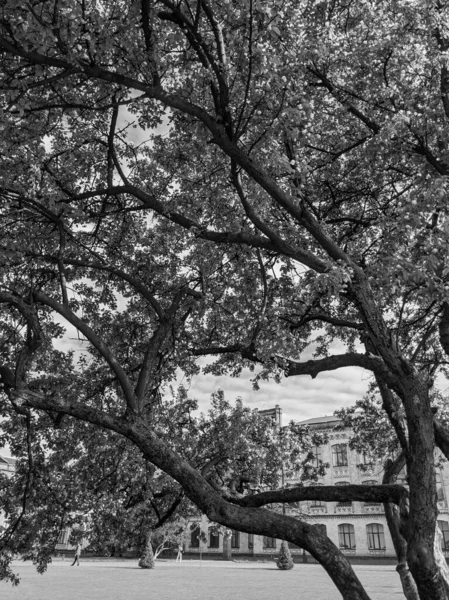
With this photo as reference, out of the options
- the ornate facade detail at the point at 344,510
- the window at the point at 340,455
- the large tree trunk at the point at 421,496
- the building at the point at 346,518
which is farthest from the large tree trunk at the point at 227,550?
the large tree trunk at the point at 421,496

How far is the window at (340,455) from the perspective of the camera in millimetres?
55269

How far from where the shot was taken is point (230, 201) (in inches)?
414

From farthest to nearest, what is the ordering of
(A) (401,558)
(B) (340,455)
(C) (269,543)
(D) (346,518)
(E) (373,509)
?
(C) (269,543), (B) (340,455), (D) (346,518), (E) (373,509), (A) (401,558)

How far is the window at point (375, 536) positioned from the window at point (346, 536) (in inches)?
71.8

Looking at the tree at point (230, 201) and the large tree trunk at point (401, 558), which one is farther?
the large tree trunk at point (401, 558)

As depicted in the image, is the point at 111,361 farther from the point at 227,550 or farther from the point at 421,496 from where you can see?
the point at 227,550

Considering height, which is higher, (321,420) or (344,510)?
(321,420)

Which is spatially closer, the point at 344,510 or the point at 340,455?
the point at 344,510

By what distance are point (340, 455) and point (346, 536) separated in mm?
8322

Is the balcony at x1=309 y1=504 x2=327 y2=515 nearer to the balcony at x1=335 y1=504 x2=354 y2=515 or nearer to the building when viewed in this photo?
the building

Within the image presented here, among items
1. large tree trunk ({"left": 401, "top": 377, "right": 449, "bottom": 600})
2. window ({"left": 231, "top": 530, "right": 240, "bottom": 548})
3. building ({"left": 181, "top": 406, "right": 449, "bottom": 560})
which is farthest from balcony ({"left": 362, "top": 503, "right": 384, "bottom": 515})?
large tree trunk ({"left": 401, "top": 377, "right": 449, "bottom": 600})

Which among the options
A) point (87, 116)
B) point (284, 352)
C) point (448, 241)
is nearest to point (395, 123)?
point (448, 241)

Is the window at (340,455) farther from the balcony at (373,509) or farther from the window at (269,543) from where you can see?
the window at (269,543)

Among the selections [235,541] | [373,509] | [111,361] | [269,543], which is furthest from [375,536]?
[111,361]
